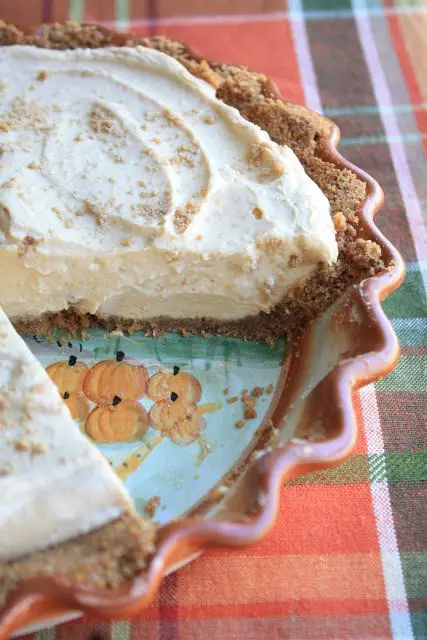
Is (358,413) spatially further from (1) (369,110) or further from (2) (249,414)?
(1) (369,110)

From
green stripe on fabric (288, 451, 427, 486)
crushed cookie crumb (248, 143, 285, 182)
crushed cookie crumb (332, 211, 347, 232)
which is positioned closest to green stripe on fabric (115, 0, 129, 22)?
crushed cookie crumb (248, 143, 285, 182)

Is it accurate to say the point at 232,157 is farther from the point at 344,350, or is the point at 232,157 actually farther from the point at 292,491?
the point at 292,491

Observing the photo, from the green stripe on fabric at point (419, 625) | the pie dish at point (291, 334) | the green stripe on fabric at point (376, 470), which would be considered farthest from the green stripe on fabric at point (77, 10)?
the green stripe on fabric at point (419, 625)

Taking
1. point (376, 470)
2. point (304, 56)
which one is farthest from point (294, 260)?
point (304, 56)

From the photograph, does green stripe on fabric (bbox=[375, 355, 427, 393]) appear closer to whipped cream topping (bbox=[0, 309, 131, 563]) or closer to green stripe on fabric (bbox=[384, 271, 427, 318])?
green stripe on fabric (bbox=[384, 271, 427, 318])

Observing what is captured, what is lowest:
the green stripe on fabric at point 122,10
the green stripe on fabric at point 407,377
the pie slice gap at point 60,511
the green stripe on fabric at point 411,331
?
the pie slice gap at point 60,511

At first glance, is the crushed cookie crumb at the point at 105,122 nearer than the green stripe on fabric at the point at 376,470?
No

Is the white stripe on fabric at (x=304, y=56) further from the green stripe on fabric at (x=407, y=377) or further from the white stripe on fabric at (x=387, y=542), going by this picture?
the white stripe on fabric at (x=387, y=542)
